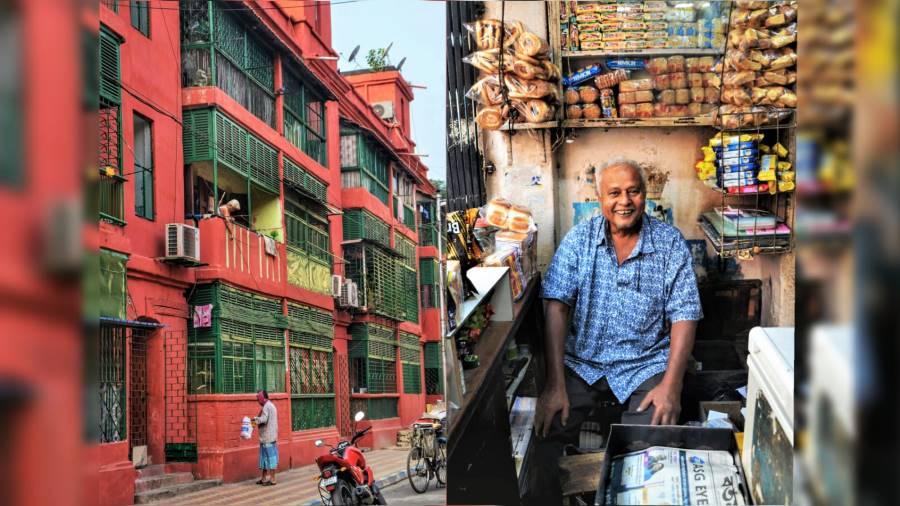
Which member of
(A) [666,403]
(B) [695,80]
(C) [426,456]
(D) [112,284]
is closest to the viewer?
(D) [112,284]

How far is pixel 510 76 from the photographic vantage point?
223 centimetres

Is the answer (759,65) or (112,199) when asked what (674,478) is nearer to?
(112,199)

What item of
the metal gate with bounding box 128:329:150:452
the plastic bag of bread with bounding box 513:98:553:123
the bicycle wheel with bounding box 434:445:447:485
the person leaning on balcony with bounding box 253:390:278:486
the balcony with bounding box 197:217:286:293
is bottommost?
the bicycle wheel with bounding box 434:445:447:485

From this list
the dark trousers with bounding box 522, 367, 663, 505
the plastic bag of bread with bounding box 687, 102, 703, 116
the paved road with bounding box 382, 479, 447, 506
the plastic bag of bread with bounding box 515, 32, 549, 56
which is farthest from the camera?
the plastic bag of bread with bounding box 687, 102, 703, 116

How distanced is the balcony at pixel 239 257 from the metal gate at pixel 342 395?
0.18 metres

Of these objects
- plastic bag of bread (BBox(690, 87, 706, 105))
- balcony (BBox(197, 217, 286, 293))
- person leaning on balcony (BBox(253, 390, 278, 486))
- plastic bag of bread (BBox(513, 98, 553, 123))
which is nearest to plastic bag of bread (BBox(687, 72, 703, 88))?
plastic bag of bread (BBox(690, 87, 706, 105))

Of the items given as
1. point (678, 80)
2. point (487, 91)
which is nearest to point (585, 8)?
point (678, 80)

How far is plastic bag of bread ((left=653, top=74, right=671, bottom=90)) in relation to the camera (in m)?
Result: 2.36

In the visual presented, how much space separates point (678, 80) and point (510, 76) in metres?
0.50

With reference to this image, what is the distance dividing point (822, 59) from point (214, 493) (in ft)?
3.38

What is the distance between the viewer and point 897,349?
1.60 ft

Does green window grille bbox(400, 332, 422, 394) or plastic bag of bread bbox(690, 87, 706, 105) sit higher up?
plastic bag of bread bbox(690, 87, 706, 105)

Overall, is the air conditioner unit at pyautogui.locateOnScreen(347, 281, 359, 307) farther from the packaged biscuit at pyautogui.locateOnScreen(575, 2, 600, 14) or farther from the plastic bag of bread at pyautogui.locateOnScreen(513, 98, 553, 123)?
the packaged biscuit at pyautogui.locateOnScreen(575, 2, 600, 14)

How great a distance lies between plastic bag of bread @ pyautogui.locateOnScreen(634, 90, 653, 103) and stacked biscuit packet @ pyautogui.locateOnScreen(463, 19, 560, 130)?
0.24 m
